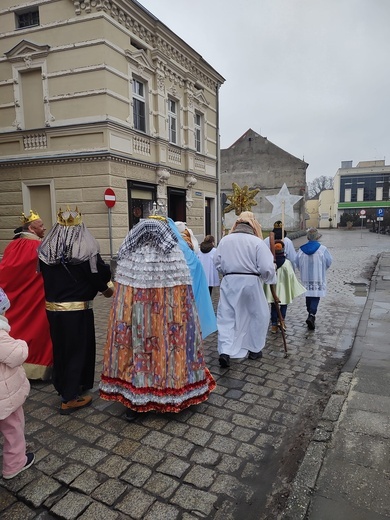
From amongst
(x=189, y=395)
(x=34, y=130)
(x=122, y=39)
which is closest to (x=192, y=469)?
(x=189, y=395)

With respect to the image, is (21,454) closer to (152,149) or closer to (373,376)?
(373,376)

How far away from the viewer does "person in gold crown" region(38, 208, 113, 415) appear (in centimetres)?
319

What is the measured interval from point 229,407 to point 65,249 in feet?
6.95

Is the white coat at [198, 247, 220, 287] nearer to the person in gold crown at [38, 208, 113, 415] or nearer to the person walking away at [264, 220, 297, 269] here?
the person walking away at [264, 220, 297, 269]

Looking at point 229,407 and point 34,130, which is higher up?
point 34,130

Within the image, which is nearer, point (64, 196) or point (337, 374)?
point (337, 374)

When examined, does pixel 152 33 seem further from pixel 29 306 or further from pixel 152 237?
pixel 152 237

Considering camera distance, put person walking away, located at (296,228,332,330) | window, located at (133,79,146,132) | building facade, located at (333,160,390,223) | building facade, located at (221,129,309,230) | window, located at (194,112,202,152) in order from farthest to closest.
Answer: building facade, located at (333,160,390,223)
building facade, located at (221,129,309,230)
window, located at (194,112,202,152)
window, located at (133,79,146,132)
person walking away, located at (296,228,332,330)

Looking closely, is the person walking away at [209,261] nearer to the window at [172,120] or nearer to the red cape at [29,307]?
the red cape at [29,307]

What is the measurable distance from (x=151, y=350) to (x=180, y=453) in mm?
826

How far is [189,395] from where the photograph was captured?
3.16 metres

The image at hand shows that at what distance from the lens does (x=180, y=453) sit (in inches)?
106

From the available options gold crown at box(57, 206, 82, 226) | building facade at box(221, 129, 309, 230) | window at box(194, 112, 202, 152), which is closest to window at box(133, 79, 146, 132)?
window at box(194, 112, 202, 152)

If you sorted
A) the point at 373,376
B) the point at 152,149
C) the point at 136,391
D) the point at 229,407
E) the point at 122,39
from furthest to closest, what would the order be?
the point at 152,149 → the point at 122,39 → the point at 373,376 → the point at 229,407 → the point at 136,391
